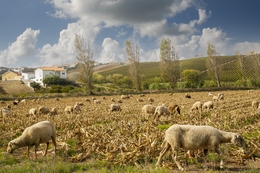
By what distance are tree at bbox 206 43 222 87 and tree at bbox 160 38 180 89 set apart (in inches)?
477

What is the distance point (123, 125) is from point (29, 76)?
13858 cm

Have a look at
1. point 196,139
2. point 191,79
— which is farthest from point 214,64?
point 196,139

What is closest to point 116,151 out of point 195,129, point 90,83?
point 195,129

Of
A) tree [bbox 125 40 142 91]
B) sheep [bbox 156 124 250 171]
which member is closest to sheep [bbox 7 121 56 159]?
sheep [bbox 156 124 250 171]

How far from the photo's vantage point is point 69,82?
9744 centimetres

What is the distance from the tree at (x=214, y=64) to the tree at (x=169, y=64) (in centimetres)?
1211

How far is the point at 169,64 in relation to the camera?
7288 centimetres

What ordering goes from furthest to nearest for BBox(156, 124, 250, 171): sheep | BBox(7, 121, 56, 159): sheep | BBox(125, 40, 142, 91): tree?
BBox(125, 40, 142, 91): tree → BBox(7, 121, 56, 159): sheep → BBox(156, 124, 250, 171): sheep

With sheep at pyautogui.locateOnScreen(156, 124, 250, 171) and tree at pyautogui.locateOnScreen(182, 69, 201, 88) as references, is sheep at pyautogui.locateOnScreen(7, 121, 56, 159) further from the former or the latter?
tree at pyautogui.locateOnScreen(182, 69, 201, 88)

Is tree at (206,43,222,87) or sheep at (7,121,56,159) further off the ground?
tree at (206,43,222,87)

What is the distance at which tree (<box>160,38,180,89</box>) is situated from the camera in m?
71.9

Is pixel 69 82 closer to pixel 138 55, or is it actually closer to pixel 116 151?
pixel 138 55

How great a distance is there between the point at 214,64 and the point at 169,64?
627 inches

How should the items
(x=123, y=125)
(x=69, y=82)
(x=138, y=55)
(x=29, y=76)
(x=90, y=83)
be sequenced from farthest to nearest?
(x=29, y=76)
(x=69, y=82)
(x=138, y=55)
(x=90, y=83)
(x=123, y=125)
